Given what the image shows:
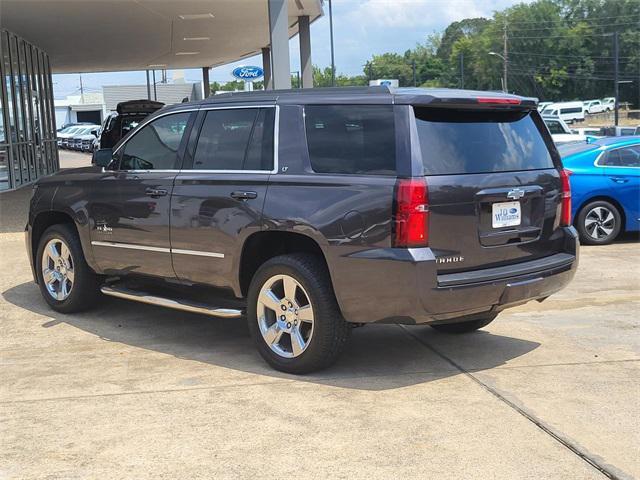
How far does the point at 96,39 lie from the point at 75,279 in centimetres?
1697

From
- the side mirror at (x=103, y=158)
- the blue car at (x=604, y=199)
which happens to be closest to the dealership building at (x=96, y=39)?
the blue car at (x=604, y=199)

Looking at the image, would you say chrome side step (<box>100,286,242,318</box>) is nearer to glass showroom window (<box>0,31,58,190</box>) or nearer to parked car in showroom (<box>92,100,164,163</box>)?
glass showroom window (<box>0,31,58,190</box>)

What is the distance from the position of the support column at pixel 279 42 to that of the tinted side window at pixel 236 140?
294 inches

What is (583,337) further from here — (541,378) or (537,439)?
(537,439)

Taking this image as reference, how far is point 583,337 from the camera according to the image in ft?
20.0

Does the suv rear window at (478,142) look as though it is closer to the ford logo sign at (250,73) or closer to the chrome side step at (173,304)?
the chrome side step at (173,304)

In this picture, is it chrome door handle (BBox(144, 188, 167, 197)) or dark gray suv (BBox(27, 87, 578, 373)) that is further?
chrome door handle (BBox(144, 188, 167, 197))

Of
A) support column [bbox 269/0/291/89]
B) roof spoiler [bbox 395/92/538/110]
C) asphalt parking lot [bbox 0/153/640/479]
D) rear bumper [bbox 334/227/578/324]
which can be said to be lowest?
asphalt parking lot [bbox 0/153/640/479]

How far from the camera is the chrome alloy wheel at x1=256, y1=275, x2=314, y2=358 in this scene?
5.08 m

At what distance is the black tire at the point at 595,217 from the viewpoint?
33.9 ft

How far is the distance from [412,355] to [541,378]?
1015mm

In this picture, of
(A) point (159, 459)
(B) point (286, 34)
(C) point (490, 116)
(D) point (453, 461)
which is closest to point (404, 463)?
(D) point (453, 461)

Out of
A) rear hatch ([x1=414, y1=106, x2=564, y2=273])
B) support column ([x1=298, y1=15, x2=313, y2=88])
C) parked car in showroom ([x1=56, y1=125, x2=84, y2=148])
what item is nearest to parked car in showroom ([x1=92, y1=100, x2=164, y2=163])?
support column ([x1=298, y1=15, x2=313, y2=88])

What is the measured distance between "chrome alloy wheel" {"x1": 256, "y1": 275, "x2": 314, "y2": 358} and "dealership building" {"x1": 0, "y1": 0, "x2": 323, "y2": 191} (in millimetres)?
8542
